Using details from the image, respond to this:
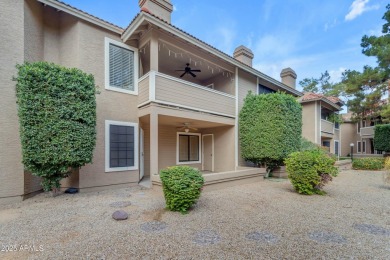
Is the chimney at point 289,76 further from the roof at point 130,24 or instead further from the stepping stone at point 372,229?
the stepping stone at point 372,229

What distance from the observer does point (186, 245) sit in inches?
139

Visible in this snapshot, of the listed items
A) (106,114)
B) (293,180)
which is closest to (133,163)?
(106,114)

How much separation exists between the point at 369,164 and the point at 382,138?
7134 millimetres

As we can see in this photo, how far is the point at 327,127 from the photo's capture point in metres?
19.4

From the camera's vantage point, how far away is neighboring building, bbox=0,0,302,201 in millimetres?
6266

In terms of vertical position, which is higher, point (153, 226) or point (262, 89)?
point (262, 89)

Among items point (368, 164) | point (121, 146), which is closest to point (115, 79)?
point (121, 146)

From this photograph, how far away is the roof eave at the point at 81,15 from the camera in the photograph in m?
6.98

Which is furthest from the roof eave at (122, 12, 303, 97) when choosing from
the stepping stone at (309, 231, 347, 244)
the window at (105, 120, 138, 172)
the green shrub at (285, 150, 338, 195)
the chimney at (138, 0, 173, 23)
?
the stepping stone at (309, 231, 347, 244)

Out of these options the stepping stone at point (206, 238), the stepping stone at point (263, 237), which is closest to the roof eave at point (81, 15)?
the stepping stone at point (206, 238)

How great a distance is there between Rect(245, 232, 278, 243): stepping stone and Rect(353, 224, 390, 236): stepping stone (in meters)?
2.01

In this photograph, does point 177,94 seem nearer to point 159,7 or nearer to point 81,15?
point 81,15

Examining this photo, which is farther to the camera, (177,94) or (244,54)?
(244,54)

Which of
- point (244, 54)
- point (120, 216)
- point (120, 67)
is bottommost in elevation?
point (120, 216)
